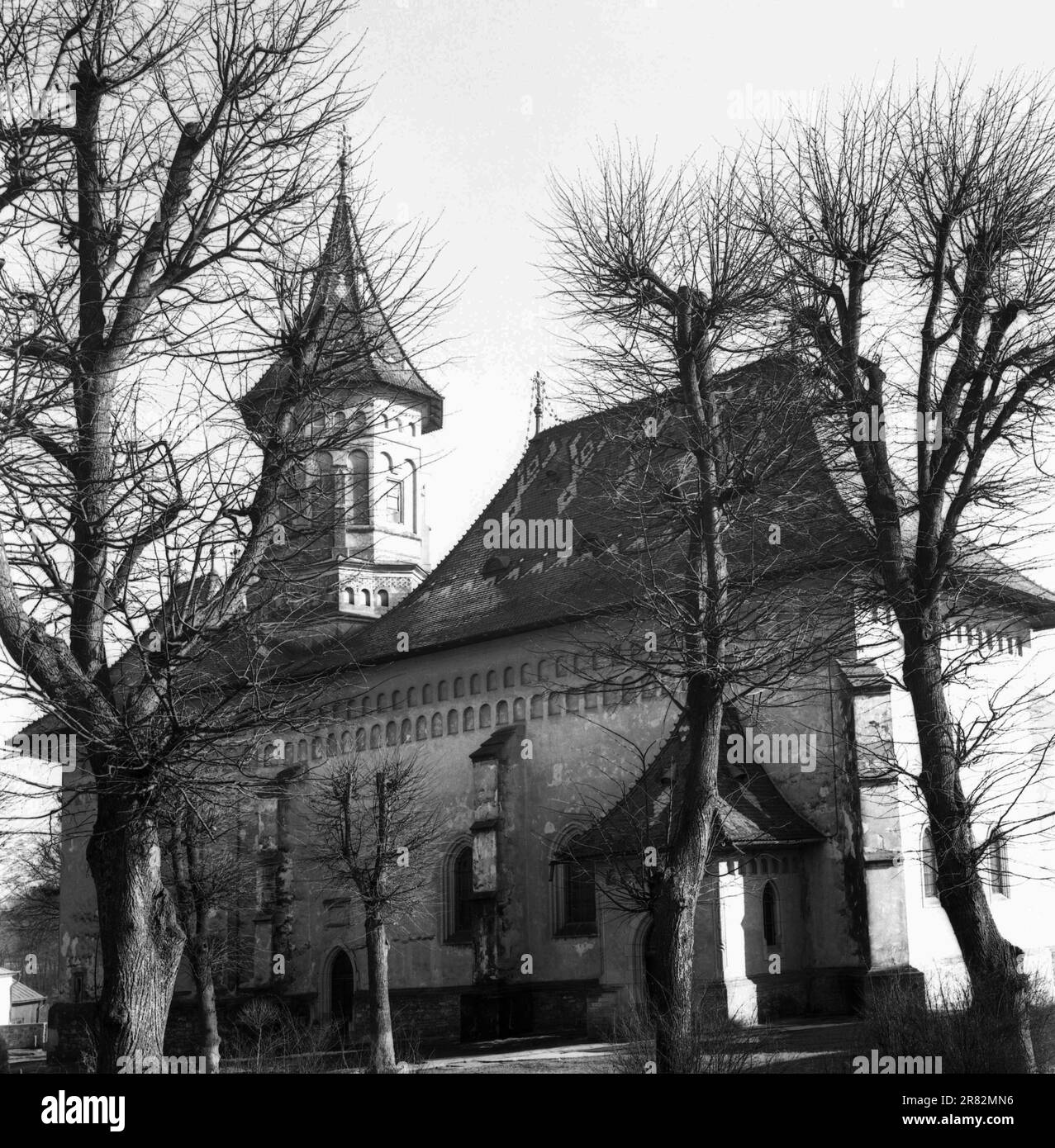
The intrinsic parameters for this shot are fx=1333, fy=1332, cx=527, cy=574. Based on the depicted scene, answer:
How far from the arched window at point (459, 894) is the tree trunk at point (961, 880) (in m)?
14.1

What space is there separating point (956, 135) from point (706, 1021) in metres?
10.0

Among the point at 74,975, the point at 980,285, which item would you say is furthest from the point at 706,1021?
the point at 74,975

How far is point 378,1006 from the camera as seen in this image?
798 inches

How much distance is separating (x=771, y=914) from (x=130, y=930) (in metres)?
13.5

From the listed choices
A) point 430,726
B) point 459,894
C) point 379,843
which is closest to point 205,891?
point 379,843

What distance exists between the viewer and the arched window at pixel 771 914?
2100cm

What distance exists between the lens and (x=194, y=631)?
970 cm

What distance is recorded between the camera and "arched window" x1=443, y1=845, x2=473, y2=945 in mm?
26656

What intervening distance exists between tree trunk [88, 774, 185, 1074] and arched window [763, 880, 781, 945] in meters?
12.8

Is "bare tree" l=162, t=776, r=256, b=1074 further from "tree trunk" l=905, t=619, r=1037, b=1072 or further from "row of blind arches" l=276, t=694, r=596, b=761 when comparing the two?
"tree trunk" l=905, t=619, r=1037, b=1072

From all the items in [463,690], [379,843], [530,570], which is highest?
[530,570]

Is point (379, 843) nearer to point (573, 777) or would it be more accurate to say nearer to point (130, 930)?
point (573, 777)

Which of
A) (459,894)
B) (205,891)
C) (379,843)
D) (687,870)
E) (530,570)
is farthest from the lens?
(530,570)

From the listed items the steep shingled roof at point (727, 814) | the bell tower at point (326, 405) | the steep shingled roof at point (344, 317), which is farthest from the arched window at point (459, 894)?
the steep shingled roof at point (344, 317)
